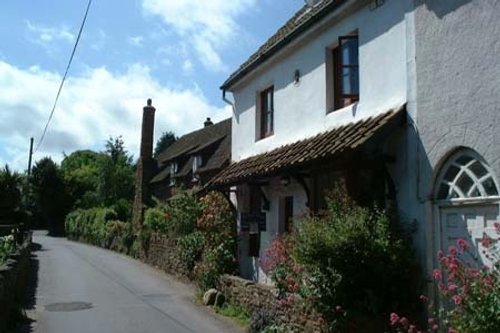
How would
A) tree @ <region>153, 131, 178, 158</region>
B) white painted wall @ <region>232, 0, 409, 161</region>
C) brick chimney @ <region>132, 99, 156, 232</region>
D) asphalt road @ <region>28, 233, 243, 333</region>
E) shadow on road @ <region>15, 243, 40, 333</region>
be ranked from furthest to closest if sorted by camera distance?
1. tree @ <region>153, 131, 178, 158</region>
2. brick chimney @ <region>132, 99, 156, 232</region>
3. asphalt road @ <region>28, 233, 243, 333</region>
4. shadow on road @ <region>15, 243, 40, 333</region>
5. white painted wall @ <region>232, 0, 409, 161</region>

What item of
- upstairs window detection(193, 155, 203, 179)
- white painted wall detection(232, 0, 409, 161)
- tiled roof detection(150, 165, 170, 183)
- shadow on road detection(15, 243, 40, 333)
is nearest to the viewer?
white painted wall detection(232, 0, 409, 161)

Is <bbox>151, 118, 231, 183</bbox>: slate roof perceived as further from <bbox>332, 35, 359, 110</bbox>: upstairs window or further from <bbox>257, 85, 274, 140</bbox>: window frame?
<bbox>332, 35, 359, 110</bbox>: upstairs window

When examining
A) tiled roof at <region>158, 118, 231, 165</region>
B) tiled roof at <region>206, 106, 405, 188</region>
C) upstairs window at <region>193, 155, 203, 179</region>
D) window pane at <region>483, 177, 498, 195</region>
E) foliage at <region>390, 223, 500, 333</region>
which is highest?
tiled roof at <region>158, 118, 231, 165</region>

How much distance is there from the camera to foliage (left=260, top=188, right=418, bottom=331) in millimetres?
8258

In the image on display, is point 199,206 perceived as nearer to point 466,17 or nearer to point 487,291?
point 466,17

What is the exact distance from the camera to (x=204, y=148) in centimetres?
3039

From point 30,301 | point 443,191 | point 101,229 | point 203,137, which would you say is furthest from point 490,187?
point 101,229

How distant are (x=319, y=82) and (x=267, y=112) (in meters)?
3.45

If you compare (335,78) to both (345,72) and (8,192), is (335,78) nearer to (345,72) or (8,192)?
(345,72)

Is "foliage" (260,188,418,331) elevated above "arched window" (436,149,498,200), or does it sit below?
below

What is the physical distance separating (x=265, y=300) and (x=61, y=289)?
7.68 m

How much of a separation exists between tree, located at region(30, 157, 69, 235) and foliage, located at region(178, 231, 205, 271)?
145ft

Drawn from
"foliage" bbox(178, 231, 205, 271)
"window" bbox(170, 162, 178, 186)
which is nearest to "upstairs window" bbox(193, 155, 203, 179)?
"window" bbox(170, 162, 178, 186)

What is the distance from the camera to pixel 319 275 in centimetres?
840
